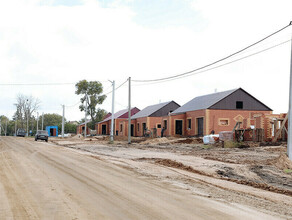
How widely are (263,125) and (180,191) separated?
22.5 metres

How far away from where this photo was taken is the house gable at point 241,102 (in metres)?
42.1

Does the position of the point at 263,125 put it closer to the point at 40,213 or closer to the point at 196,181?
the point at 196,181

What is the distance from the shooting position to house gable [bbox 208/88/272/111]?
138ft

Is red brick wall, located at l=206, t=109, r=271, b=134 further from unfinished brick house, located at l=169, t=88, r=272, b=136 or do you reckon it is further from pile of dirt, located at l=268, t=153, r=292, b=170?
pile of dirt, located at l=268, t=153, r=292, b=170

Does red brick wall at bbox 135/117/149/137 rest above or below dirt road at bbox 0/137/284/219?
above

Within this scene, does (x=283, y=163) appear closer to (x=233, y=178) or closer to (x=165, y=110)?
(x=233, y=178)

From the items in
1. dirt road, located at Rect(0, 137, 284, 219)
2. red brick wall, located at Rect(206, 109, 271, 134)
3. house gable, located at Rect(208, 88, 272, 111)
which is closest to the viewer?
dirt road, located at Rect(0, 137, 284, 219)

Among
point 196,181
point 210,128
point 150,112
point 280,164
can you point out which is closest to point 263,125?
point 210,128

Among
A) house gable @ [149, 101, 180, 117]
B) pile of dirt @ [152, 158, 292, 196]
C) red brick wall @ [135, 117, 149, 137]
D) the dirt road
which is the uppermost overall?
house gable @ [149, 101, 180, 117]

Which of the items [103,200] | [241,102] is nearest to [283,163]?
[103,200]

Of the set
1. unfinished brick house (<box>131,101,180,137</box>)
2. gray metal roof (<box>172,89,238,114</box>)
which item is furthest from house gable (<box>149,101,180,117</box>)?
gray metal roof (<box>172,89,238,114</box>)

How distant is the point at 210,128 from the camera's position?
4084cm

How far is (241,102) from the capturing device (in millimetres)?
43031

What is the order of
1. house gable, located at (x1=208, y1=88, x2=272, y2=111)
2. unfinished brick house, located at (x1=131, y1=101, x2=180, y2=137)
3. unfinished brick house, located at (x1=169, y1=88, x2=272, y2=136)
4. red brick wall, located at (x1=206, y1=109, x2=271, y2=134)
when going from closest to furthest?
red brick wall, located at (x1=206, y1=109, x2=271, y2=134) < unfinished brick house, located at (x1=169, y1=88, x2=272, y2=136) < house gable, located at (x1=208, y1=88, x2=272, y2=111) < unfinished brick house, located at (x1=131, y1=101, x2=180, y2=137)
